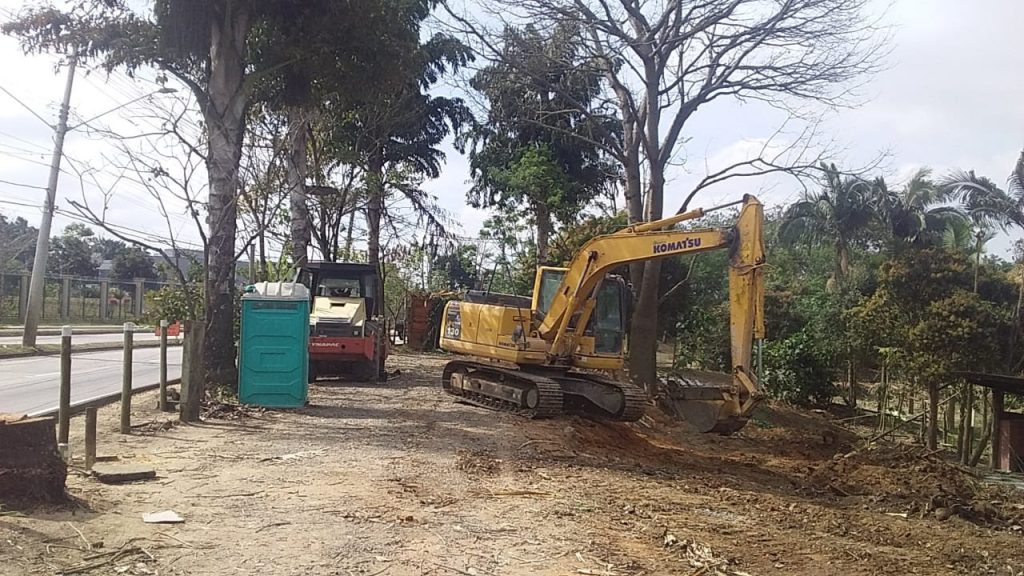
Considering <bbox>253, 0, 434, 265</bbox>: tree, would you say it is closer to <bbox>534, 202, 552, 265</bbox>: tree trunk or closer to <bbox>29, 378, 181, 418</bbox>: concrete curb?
<bbox>29, 378, 181, 418</bbox>: concrete curb

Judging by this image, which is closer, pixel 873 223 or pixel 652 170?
pixel 652 170

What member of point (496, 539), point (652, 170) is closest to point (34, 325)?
point (652, 170)

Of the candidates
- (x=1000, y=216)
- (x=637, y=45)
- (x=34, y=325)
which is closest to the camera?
(x=637, y=45)

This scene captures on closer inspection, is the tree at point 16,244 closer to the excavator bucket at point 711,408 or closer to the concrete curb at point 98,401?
the concrete curb at point 98,401

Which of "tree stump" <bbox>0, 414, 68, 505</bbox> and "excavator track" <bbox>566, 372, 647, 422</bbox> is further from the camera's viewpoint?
"excavator track" <bbox>566, 372, 647, 422</bbox>

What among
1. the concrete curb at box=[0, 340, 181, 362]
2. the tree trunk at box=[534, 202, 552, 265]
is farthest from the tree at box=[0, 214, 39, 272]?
the tree trunk at box=[534, 202, 552, 265]

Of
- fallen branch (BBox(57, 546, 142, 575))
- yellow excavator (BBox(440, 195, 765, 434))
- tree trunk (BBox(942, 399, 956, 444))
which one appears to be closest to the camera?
fallen branch (BBox(57, 546, 142, 575))

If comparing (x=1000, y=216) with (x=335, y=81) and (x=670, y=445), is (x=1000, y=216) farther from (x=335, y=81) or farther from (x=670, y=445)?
(x=335, y=81)

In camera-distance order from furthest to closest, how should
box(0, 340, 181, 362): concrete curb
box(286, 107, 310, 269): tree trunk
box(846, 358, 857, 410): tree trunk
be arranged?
box(846, 358, 857, 410): tree trunk, box(0, 340, 181, 362): concrete curb, box(286, 107, 310, 269): tree trunk

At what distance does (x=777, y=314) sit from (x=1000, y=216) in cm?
793

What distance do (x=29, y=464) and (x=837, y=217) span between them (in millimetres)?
39553

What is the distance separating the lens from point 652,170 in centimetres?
1948

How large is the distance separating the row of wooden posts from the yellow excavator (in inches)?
209

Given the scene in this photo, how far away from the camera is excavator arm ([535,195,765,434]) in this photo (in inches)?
460
